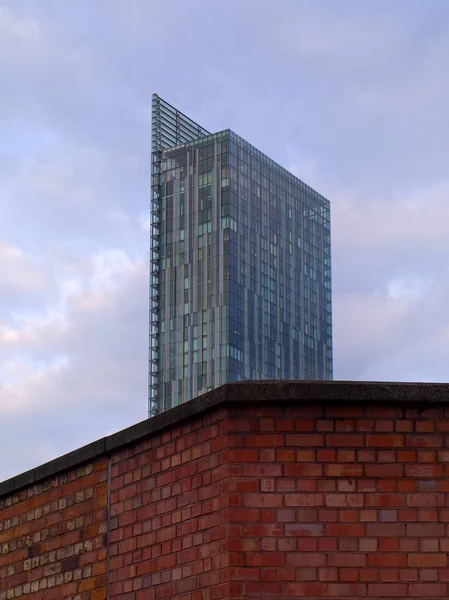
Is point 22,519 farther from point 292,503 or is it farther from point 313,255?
point 313,255

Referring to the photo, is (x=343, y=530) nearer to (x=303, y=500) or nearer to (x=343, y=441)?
(x=303, y=500)

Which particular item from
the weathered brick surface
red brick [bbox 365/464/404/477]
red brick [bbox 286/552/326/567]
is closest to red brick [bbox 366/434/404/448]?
red brick [bbox 365/464/404/477]

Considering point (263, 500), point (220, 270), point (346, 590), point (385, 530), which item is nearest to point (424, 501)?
point (385, 530)

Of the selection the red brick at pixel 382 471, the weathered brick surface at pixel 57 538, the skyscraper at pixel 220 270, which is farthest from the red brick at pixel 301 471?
the skyscraper at pixel 220 270

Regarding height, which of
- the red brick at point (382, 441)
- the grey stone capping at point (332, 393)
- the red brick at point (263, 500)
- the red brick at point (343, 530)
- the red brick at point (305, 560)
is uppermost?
the grey stone capping at point (332, 393)

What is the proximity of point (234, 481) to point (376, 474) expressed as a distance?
848 mm

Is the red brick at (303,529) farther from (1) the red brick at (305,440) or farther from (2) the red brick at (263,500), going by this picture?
(1) the red brick at (305,440)

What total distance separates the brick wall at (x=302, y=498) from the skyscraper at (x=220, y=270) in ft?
335

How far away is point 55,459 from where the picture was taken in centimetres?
912

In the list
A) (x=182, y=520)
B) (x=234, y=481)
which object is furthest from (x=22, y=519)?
(x=234, y=481)

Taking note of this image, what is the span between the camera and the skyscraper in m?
112

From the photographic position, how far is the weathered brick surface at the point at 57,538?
8328mm

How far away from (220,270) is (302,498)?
4176 inches

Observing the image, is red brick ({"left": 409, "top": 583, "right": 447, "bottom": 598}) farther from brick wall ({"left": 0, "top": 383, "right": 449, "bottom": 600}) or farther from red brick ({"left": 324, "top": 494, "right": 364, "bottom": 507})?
red brick ({"left": 324, "top": 494, "right": 364, "bottom": 507})
